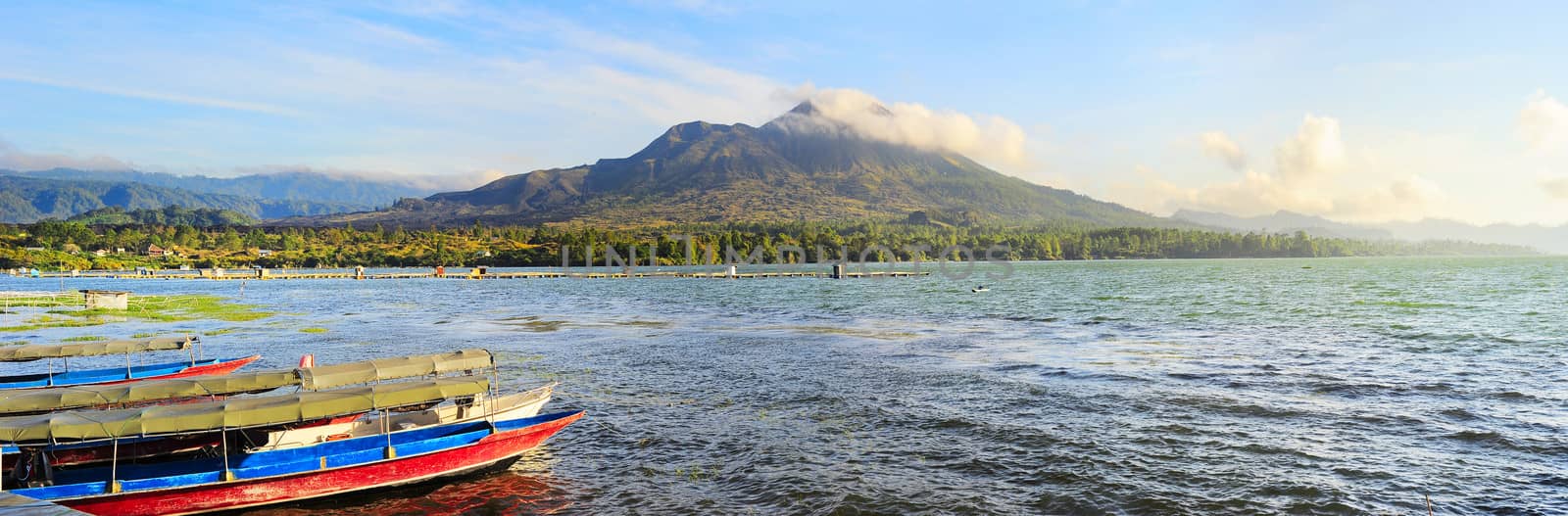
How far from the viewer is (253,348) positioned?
164 ft

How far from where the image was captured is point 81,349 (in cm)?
3331

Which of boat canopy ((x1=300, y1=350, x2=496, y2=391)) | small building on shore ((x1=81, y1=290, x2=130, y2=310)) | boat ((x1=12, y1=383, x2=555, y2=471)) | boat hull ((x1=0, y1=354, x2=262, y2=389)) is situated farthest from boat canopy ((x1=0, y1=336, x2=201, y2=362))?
small building on shore ((x1=81, y1=290, x2=130, y2=310))

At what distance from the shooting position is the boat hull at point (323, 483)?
62.8ft

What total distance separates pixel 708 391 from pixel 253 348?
102 ft

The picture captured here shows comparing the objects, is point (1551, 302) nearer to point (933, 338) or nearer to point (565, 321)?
point (933, 338)

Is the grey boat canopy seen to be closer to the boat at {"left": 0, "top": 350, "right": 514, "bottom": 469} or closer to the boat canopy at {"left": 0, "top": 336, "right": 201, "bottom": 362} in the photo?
the boat at {"left": 0, "top": 350, "right": 514, "bottom": 469}

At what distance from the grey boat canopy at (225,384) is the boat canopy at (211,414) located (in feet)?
2.15

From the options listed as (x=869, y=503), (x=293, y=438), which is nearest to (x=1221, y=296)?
(x=869, y=503)

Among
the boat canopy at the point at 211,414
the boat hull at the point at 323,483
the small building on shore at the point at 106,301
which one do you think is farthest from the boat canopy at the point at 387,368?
the small building on shore at the point at 106,301

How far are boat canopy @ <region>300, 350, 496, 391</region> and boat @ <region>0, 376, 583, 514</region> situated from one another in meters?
2.13

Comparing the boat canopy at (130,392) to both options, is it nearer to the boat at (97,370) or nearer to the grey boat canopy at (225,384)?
the grey boat canopy at (225,384)

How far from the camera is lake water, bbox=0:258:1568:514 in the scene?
2105 cm

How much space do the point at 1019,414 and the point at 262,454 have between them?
22.3 metres

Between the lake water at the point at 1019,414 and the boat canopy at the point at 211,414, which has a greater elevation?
the boat canopy at the point at 211,414
